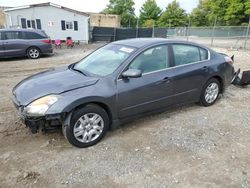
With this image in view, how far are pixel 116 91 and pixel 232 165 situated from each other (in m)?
1.94

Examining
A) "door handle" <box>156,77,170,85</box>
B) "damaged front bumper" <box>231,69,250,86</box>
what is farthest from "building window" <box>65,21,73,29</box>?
"door handle" <box>156,77,170,85</box>

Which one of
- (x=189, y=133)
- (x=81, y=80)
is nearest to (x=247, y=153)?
(x=189, y=133)

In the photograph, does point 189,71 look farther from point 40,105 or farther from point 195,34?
point 195,34

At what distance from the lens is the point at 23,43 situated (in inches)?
478

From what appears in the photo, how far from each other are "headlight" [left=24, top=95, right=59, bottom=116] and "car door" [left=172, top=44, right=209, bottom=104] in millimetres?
2206

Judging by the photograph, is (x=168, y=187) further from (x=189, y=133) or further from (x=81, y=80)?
(x=81, y=80)

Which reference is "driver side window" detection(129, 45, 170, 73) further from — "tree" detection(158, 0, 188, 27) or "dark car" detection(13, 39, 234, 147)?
"tree" detection(158, 0, 188, 27)

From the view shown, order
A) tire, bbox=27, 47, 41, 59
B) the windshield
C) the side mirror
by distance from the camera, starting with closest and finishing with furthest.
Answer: the side mirror, the windshield, tire, bbox=27, 47, 41, 59

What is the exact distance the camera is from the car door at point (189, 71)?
4551mm

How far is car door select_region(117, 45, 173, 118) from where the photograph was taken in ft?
12.7

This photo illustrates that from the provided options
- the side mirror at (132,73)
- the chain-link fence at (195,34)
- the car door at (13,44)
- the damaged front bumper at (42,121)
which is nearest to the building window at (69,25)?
the chain-link fence at (195,34)

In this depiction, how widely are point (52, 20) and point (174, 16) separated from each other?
40310mm

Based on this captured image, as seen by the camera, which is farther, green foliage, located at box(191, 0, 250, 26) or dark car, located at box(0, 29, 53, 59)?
green foliage, located at box(191, 0, 250, 26)

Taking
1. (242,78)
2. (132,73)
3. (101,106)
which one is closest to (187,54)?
(132,73)
